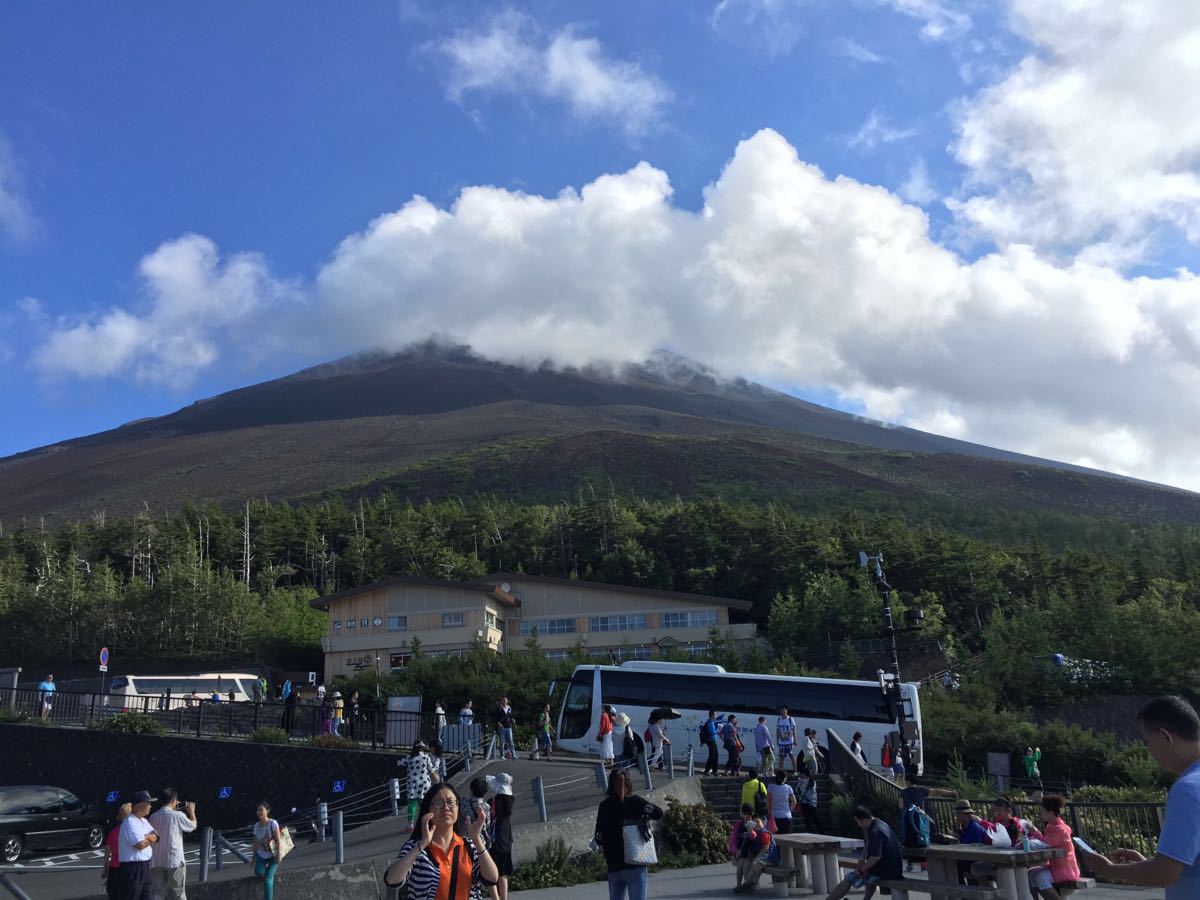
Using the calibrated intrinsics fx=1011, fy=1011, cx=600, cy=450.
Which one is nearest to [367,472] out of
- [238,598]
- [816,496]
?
[816,496]

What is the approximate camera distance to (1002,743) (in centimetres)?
3172

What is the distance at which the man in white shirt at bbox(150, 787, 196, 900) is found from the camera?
418 inches

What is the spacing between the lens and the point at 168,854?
1063 centimetres

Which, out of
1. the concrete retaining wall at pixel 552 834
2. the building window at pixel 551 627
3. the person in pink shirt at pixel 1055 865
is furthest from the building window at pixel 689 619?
the person in pink shirt at pixel 1055 865

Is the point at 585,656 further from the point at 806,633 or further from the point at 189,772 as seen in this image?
the point at 189,772

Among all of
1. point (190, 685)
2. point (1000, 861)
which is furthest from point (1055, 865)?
point (190, 685)

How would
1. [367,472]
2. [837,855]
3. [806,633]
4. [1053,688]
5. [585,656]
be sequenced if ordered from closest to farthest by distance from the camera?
[837,855] → [1053,688] → [585,656] → [806,633] → [367,472]

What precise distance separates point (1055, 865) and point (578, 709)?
23.0m

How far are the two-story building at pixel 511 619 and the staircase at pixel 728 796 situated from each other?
32.6 meters

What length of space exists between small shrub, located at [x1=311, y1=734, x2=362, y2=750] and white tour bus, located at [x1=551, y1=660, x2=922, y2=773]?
700 cm

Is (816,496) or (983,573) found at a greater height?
(816,496)

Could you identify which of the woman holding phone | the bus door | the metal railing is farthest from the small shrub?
the woman holding phone

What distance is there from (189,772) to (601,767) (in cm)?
1484

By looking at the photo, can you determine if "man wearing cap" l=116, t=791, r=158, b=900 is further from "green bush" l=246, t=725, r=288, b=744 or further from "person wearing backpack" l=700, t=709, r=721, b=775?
"green bush" l=246, t=725, r=288, b=744
